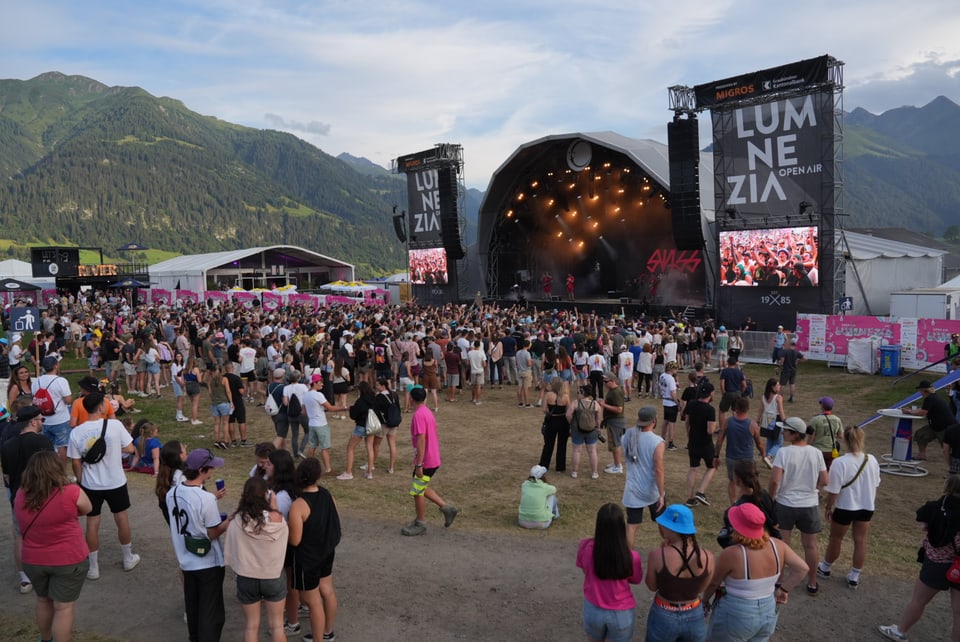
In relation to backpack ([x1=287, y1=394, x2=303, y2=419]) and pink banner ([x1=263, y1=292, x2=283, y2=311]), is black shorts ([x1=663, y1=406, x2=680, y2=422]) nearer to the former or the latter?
backpack ([x1=287, y1=394, x2=303, y2=419])

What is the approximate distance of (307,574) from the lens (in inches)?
165

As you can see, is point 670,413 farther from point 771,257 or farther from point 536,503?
point 771,257

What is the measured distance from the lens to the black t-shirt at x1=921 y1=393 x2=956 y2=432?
8.19 metres

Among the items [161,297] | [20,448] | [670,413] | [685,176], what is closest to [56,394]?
[20,448]

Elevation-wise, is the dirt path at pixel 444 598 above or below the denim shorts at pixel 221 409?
below

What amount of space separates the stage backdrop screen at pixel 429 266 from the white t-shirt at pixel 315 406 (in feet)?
91.7

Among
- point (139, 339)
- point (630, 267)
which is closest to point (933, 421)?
point (139, 339)

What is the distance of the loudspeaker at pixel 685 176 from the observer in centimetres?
2356

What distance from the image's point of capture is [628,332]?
16.0 m

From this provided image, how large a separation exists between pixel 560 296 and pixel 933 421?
30151 mm

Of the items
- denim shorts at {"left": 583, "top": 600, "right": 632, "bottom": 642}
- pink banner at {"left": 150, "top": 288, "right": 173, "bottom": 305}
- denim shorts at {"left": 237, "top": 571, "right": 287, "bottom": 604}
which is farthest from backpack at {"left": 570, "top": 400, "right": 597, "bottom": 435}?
pink banner at {"left": 150, "top": 288, "right": 173, "bottom": 305}

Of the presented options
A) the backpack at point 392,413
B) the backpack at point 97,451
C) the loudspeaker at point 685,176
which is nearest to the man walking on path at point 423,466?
the backpack at point 392,413

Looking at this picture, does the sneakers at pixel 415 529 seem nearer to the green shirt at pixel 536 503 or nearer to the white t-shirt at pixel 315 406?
the green shirt at pixel 536 503

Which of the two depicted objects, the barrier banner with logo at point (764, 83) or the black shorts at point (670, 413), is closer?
the black shorts at point (670, 413)
